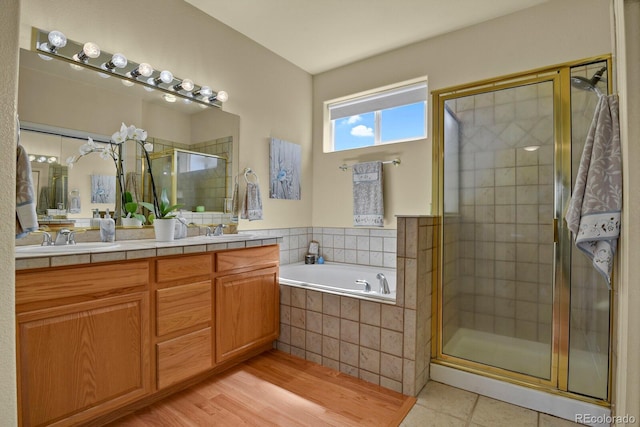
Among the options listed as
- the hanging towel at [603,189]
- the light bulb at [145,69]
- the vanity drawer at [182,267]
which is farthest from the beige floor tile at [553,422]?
the light bulb at [145,69]

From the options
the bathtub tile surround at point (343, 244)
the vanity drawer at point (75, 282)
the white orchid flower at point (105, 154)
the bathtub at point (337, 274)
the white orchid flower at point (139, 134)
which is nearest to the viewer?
the vanity drawer at point (75, 282)

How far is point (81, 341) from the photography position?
56.0 inches

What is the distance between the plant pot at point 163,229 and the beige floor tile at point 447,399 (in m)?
1.82

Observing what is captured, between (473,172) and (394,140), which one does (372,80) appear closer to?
(394,140)

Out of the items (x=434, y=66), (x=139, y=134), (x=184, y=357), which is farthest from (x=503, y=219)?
(x=139, y=134)

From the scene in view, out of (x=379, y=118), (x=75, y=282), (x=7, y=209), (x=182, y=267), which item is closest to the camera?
(x=7, y=209)

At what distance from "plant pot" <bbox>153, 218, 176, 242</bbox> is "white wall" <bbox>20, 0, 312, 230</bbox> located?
811 mm

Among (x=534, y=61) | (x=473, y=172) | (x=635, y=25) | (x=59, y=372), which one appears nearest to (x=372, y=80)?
(x=534, y=61)

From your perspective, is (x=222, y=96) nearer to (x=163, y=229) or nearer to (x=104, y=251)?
(x=163, y=229)

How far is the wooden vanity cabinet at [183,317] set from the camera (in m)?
1.71

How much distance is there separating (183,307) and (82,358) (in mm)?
496

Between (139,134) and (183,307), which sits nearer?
(183,307)

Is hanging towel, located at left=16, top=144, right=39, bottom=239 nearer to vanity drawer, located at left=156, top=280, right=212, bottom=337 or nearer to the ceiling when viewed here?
vanity drawer, located at left=156, top=280, right=212, bottom=337

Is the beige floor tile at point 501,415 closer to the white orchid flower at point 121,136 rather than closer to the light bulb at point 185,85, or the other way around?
the white orchid flower at point 121,136
